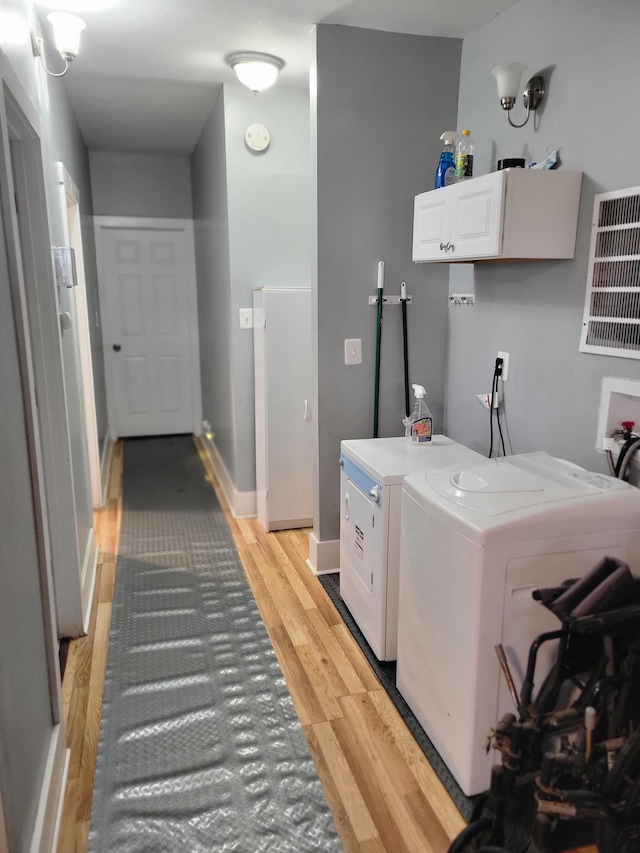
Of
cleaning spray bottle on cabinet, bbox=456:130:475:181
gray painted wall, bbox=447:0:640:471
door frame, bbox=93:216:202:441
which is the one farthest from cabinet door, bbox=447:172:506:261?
door frame, bbox=93:216:202:441

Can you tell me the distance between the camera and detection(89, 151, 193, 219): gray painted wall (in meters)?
5.23

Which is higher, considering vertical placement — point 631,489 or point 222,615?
point 631,489

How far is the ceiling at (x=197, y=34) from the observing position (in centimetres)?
237

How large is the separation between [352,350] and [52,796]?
2.06 meters

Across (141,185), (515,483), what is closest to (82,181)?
(141,185)

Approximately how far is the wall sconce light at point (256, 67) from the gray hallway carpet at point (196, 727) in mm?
2451

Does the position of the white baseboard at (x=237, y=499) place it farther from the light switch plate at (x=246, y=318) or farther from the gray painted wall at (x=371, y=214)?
the light switch plate at (x=246, y=318)

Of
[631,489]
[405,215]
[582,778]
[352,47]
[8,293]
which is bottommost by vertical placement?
[582,778]

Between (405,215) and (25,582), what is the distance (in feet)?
7.35

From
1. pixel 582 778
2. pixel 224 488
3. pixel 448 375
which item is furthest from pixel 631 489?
pixel 224 488

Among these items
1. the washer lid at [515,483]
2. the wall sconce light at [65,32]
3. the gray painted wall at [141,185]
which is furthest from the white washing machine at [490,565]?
the gray painted wall at [141,185]

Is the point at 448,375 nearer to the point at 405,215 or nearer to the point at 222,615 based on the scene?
the point at 405,215

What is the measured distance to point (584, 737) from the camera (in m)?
1.34

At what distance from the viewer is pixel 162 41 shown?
2.74 metres
